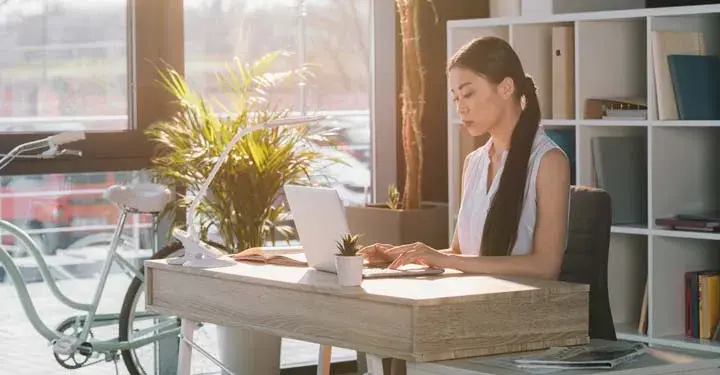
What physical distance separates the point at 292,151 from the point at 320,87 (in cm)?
73

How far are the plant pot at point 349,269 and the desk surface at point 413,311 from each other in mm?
26

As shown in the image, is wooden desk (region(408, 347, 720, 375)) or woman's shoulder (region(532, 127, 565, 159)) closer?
wooden desk (region(408, 347, 720, 375))

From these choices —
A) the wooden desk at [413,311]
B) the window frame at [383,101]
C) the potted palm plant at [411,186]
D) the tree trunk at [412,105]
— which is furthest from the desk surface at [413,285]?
the window frame at [383,101]

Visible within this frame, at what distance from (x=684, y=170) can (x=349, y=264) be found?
2.31 m

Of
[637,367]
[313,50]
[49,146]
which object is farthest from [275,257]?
[313,50]

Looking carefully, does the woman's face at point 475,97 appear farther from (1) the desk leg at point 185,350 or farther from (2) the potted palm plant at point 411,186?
(2) the potted palm plant at point 411,186

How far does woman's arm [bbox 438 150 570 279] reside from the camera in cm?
361

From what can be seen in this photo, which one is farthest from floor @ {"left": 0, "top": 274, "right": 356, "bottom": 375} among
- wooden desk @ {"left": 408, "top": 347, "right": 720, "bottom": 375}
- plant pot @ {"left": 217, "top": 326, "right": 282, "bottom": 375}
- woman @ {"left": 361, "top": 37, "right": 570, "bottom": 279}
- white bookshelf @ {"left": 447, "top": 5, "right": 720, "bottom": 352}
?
wooden desk @ {"left": 408, "top": 347, "right": 720, "bottom": 375}

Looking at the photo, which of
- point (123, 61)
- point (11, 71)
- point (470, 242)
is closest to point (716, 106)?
point (470, 242)

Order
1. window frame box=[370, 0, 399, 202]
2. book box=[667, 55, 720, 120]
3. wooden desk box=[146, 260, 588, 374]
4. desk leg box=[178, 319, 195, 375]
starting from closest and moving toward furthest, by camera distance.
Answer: wooden desk box=[146, 260, 588, 374] < desk leg box=[178, 319, 195, 375] < book box=[667, 55, 720, 120] < window frame box=[370, 0, 399, 202]

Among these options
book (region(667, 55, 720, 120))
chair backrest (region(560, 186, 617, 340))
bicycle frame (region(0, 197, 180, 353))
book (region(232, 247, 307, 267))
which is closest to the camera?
chair backrest (region(560, 186, 617, 340))

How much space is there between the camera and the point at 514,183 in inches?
148

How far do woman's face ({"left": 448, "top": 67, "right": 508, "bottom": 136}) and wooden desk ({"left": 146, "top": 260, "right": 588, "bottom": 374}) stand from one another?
0.49 meters

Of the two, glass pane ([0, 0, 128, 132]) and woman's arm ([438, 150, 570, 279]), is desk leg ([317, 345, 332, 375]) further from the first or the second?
glass pane ([0, 0, 128, 132])
